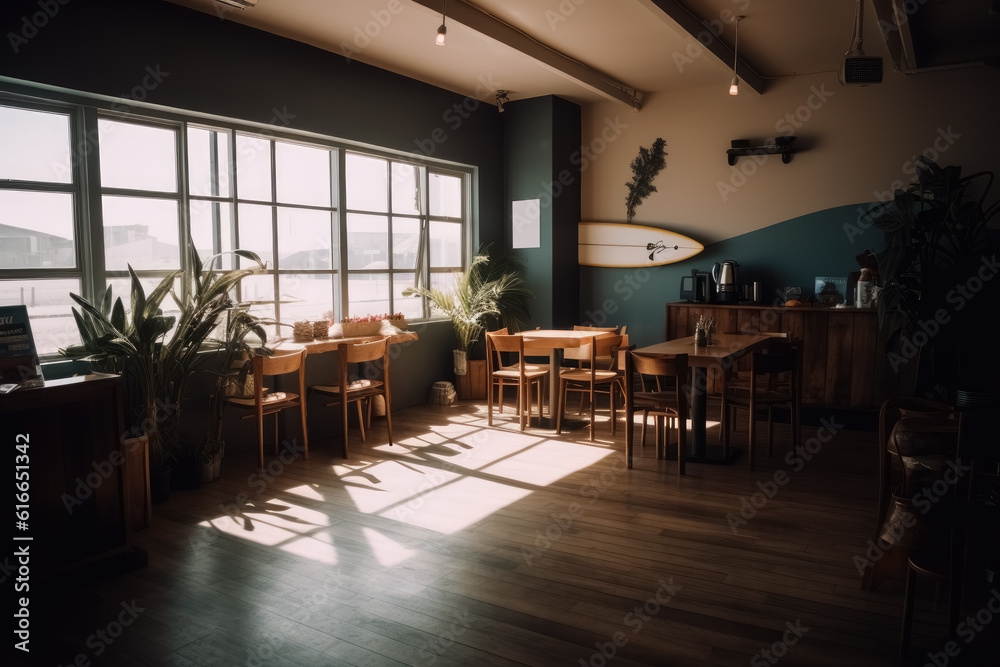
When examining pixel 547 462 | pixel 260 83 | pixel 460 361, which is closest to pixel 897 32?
pixel 547 462

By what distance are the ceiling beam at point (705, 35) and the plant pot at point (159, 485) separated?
446 centimetres

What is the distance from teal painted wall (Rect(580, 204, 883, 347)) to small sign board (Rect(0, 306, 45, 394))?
6122 mm

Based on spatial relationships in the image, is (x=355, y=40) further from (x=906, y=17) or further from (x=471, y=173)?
(x=906, y=17)

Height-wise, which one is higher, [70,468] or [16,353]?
[16,353]

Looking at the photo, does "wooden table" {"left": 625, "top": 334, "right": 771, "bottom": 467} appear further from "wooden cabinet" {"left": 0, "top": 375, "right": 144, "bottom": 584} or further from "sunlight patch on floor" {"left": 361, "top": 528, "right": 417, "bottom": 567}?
"wooden cabinet" {"left": 0, "top": 375, "right": 144, "bottom": 584}

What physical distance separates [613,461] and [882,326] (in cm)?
288

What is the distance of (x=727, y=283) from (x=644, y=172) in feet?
5.58

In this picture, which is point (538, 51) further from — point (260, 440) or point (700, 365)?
point (260, 440)

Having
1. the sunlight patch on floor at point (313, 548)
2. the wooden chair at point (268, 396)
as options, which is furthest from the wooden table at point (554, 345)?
the sunlight patch on floor at point (313, 548)

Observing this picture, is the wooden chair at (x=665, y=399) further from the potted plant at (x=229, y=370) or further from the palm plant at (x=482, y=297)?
the palm plant at (x=482, y=297)

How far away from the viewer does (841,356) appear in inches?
253

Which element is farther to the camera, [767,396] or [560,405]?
[560,405]

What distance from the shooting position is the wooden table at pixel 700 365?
4.81 metres

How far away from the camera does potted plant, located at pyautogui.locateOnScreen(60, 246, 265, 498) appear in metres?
4.05
